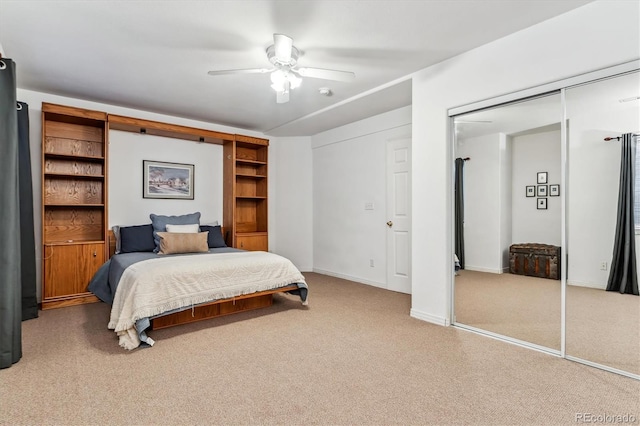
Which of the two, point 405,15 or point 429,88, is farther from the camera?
point 429,88

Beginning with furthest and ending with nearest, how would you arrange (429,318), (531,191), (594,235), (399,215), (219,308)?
(399,215)
(219,308)
(429,318)
(531,191)
(594,235)

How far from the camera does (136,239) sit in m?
4.25

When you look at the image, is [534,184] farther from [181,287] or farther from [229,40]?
[181,287]

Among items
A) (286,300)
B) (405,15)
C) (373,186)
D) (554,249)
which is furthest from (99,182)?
(554,249)

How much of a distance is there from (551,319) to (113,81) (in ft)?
15.7

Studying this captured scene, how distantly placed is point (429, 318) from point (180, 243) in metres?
2.93

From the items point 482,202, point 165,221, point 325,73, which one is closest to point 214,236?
point 165,221

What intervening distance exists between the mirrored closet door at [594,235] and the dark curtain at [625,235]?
18 mm

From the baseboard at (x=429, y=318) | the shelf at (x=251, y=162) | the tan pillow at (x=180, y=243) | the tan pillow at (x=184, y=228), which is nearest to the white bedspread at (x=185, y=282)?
the tan pillow at (x=180, y=243)

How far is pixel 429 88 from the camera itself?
3.40 metres

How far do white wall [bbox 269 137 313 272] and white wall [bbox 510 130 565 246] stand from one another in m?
3.78

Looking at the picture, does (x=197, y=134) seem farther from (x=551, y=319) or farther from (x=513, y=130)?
(x=551, y=319)

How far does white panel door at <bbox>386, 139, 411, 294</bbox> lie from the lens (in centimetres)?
460

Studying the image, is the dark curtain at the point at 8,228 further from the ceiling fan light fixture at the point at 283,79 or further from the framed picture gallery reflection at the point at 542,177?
the framed picture gallery reflection at the point at 542,177
